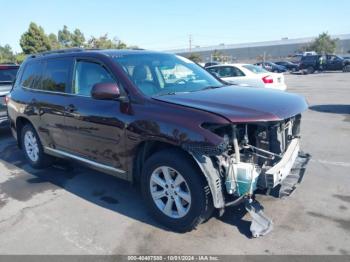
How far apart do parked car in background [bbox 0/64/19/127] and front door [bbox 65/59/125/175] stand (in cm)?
384

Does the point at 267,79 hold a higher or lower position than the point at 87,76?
lower

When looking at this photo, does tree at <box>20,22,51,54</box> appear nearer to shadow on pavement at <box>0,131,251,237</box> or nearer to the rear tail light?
the rear tail light

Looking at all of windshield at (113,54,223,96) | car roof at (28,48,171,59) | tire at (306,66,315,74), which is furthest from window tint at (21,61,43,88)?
tire at (306,66,315,74)

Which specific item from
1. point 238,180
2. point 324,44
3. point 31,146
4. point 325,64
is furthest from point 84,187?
point 324,44

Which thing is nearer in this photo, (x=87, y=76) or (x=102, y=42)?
(x=87, y=76)

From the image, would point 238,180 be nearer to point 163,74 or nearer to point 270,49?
point 163,74

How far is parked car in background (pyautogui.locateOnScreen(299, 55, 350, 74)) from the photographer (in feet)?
106

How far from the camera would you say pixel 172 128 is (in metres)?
3.26

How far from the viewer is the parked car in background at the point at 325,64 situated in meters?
32.4

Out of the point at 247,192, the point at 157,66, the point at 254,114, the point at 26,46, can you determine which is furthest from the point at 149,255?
the point at 26,46

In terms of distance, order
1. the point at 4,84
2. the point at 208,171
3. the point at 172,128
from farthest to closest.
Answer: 1. the point at 4,84
2. the point at 172,128
3. the point at 208,171

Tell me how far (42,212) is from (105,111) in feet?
5.08

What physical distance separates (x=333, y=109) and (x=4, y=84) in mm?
9541

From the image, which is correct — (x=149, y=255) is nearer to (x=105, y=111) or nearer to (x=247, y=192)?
(x=247, y=192)
